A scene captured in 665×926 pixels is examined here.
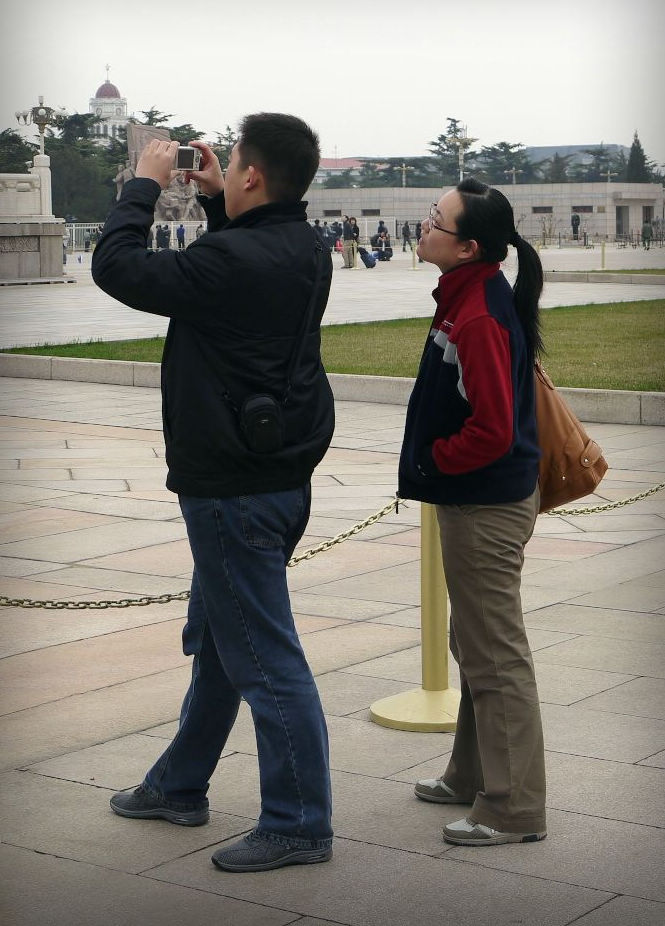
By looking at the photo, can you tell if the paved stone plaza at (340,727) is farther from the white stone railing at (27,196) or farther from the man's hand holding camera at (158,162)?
the white stone railing at (27,196)

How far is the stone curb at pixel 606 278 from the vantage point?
105 feet

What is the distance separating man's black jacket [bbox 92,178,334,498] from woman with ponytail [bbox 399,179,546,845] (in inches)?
14.2

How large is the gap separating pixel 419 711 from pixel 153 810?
115cm

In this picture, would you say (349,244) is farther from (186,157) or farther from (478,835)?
(478,835)

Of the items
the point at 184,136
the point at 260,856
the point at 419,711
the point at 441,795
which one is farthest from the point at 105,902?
the point at 184,136

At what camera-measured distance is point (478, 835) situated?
3621mm

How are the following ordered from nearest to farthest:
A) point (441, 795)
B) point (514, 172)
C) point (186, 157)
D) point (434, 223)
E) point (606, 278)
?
1. point (186, 157)
2. point (434, 223)
3. point (441, 795)
4. point (606, 278)
5. point (514, 172)

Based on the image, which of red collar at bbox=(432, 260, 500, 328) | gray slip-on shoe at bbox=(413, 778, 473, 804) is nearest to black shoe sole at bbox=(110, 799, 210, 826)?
gray slip-on shoe at bbox=(413, 778, 473, 804)

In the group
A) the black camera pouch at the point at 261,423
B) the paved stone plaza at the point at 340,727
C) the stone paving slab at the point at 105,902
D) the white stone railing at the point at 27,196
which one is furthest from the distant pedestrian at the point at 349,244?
the stone paving slab at the point at 105,902

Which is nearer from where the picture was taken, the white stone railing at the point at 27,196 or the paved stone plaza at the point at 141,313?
the paved stone plaza at the point at 141,313

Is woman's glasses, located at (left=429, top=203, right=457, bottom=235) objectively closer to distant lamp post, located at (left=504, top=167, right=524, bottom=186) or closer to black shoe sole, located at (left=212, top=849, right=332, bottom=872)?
black shoe sole, located at (left=212, top=849, right=332, bottom=872)

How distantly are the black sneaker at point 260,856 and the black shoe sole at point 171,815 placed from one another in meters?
0.26

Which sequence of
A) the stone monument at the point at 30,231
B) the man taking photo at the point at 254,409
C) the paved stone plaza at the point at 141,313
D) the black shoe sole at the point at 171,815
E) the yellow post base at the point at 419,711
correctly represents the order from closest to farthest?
the man taking photo at the point at 254,409 < the black shoe sole at the point at 171,815 < the yellow post base at the point at 419,711 < the paved stone plaza at the point at 141,313 < the stone monument at the point at 30,231

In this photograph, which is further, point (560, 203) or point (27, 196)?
point (560, 203)
